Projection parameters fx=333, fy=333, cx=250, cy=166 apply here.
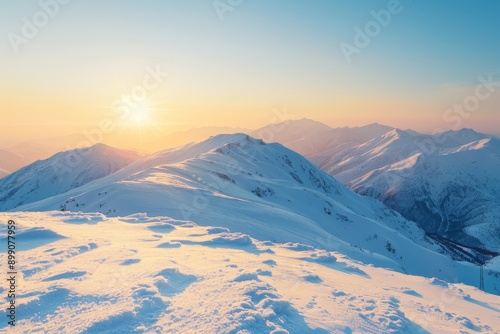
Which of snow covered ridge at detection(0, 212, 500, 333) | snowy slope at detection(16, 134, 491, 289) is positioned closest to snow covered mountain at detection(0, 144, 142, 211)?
snowy slope at detection(16, 134, 491, 289)

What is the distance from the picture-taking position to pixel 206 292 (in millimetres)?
7742

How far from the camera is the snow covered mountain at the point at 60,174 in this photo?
434 ft

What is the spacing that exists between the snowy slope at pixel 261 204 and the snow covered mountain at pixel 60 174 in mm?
66907

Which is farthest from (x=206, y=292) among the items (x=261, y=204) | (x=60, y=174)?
(x=60, y=174)

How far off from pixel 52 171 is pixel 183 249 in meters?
161

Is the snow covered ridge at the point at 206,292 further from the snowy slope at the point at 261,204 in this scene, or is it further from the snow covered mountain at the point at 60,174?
the snow covered mountain at the point at 60,174

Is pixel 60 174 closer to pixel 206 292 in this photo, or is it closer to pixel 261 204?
pixel 261 204

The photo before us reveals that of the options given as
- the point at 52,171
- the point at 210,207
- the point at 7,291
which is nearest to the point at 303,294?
the point at 7,291

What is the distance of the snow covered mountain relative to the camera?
132250 mm

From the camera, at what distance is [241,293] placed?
7641mm

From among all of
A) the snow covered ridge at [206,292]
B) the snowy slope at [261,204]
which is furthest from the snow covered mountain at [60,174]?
the snow covered ridge at [206,292]

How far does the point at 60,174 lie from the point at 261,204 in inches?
5393

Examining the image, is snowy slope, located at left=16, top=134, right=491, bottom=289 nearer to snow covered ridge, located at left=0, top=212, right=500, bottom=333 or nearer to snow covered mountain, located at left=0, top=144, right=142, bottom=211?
snow covered ridge, located at left=0, top=212, right=500, bottom=333

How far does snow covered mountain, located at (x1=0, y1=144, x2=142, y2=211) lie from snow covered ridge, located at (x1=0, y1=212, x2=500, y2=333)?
132 m
